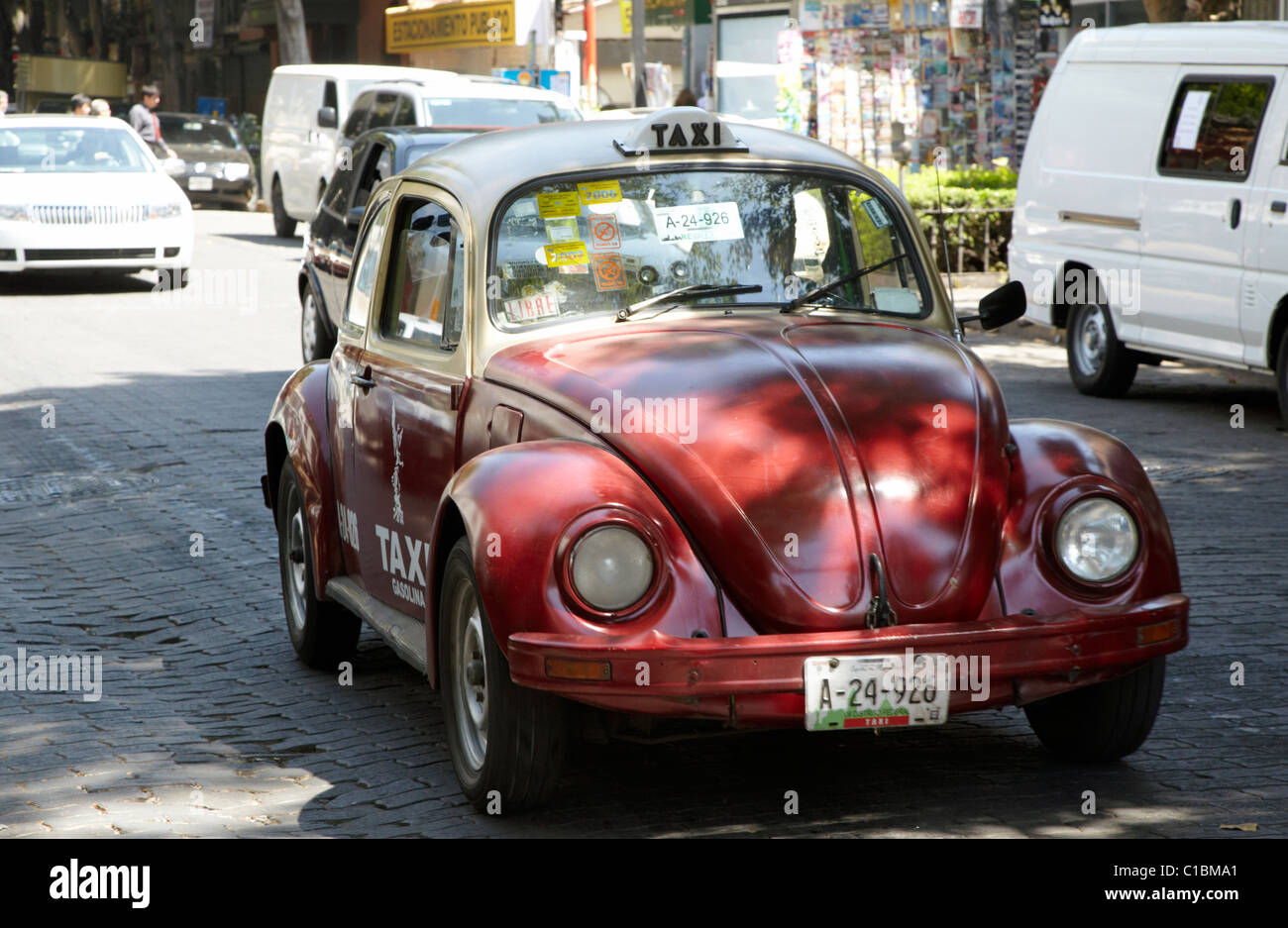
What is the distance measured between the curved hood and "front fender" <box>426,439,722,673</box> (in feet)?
0.30

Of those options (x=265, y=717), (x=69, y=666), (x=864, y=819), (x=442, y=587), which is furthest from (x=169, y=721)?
(x=864, y=819)

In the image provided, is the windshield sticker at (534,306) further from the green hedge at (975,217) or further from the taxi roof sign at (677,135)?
the green hedge at (975,217)

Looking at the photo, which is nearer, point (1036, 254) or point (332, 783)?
point (332, 783)

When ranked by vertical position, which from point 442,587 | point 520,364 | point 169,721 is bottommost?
point 169,721

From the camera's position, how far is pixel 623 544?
14.6 ft

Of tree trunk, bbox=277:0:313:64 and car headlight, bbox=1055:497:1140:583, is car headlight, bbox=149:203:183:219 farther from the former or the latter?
tree trunk, bbox=277:0:313:64

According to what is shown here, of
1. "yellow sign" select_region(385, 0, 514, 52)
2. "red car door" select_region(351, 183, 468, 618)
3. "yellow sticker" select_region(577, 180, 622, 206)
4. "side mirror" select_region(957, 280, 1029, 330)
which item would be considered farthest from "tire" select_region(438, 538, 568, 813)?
"yellow sign" select_region(385, 0, 514, 52)

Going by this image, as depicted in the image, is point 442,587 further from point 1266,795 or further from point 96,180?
point 96,180

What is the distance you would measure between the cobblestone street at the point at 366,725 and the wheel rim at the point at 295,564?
20cm

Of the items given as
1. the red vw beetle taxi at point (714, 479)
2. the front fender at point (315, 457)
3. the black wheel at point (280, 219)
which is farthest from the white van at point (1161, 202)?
the black wheel at point (280, 219)

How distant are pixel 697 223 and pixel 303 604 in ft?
7.10

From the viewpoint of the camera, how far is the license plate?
4379 millimetres
